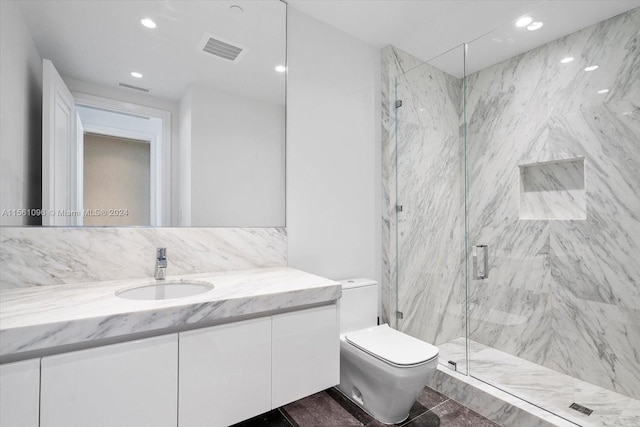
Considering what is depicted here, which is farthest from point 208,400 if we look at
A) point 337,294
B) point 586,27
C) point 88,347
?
point 586,27

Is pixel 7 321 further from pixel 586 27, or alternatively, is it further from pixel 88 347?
pixel 586 27

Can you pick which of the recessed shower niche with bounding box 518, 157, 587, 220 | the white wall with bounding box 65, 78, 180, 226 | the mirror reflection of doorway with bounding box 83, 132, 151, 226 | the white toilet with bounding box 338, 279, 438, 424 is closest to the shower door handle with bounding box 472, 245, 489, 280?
the recessed shower niche with bounding box 518, 157, 587, 220

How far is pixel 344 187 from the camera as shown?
88.4 inches

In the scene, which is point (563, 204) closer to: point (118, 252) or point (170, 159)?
point (170, 159)

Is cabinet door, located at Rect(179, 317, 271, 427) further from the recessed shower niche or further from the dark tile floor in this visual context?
the recessed shower niche

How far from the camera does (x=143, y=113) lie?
155 centimetres

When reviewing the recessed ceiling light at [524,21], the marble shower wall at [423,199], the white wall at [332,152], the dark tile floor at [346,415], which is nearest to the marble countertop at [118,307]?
the white wall at [332,152]

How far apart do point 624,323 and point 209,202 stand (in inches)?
→ 96.9

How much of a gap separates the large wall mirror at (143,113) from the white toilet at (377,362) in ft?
2.48

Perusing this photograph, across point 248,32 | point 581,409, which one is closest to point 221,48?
point 248,32

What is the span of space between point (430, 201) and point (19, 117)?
232cm

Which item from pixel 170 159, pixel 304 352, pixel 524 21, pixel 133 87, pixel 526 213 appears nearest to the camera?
pixel 304 352

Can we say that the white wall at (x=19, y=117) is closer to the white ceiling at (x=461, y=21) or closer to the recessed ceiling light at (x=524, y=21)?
the white ceiling at (x=461, y=21)

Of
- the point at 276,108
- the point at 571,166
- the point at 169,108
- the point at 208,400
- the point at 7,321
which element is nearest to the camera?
the point at 7,321
